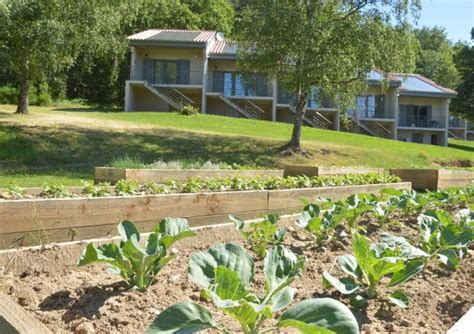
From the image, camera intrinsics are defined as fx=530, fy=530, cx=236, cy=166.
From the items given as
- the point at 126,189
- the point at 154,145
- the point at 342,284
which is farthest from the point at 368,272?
the point at 154,145

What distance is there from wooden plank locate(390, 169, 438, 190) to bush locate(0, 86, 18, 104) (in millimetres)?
28788

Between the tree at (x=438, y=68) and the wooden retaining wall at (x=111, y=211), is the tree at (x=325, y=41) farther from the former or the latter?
the tree at (x=438, y=68)

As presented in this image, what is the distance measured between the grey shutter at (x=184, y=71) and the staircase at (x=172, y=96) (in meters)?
0.89

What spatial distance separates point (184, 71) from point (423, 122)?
61.5ft

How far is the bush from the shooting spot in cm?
3407

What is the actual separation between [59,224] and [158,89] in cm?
3065

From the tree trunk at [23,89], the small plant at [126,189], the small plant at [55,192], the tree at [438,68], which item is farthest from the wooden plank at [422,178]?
the tree at [438,68]

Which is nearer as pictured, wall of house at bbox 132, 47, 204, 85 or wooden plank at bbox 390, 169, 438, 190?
wooden plank at bbox 390, 169, 438, 190

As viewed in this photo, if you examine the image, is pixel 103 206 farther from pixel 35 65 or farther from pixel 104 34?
pixel 35 65

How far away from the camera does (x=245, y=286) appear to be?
2.20 meters

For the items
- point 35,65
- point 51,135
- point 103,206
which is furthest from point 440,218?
point 35,65

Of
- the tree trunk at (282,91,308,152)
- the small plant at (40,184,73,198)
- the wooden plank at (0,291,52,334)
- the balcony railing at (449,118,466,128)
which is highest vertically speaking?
the balcony railing at (449,118,466,128)

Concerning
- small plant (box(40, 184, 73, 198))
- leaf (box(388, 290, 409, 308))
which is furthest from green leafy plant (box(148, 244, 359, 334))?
small plant (box(40, 184, 73, 198))

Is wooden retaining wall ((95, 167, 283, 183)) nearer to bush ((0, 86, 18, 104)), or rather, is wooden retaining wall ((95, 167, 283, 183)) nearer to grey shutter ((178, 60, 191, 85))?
grey shutter ((178, 60, 191, 85))
